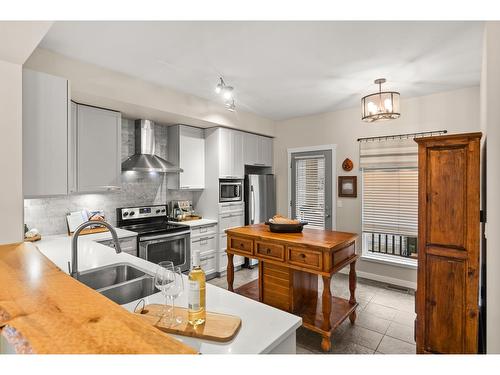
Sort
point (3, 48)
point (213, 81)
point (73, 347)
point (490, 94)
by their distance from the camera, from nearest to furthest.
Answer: point (73, 347) < point (3, 48) < point (490, 94) < point (213, 81)

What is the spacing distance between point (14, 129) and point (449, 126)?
14.6ft

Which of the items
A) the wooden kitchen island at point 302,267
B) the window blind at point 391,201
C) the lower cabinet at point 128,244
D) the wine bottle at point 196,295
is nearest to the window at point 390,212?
the window blind at point 391,201

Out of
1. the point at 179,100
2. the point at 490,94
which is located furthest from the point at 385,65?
the point at 179,100

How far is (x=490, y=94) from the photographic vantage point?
67.2 inches

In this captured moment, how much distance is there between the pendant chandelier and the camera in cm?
275

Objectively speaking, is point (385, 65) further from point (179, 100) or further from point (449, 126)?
point (179, 100)

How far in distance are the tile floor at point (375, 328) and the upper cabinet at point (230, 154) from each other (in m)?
1.71

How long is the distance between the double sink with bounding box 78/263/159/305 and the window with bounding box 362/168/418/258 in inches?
134

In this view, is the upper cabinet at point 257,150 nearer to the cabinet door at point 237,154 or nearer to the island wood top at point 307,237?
the cabinet door at point 237,154

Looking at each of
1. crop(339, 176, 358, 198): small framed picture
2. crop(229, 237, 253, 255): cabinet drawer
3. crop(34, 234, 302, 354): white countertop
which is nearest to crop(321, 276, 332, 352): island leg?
crop(229, 237, 253, 255): cabinet drawer

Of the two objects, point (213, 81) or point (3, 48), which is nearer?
point (3, 48)

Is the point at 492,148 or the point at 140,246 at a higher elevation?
the point at 492,148

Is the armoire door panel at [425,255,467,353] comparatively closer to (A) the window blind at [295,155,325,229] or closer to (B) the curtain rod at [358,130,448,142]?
(B) the curtain rod at [358,130,448,142]

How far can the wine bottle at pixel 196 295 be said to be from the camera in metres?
1.05
